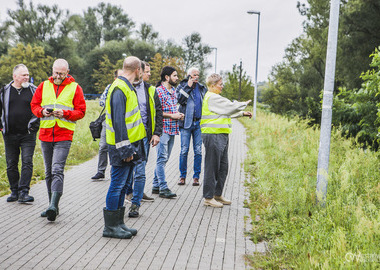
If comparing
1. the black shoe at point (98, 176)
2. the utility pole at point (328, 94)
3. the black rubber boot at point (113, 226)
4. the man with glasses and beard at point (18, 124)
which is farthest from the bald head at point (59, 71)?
the utility pole at point (328, 94)

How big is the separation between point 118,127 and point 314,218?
2.70m

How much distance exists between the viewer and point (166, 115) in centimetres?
671

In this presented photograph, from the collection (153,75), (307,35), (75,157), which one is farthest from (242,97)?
(75,157)

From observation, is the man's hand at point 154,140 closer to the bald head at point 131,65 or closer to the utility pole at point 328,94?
the bald head at point 131,65

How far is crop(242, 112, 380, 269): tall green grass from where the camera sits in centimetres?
393

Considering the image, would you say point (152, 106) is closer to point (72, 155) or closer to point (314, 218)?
point (314, 218)

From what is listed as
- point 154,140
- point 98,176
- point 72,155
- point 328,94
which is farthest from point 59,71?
point 72,155

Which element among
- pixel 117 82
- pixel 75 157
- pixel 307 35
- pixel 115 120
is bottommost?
pixel 75 157

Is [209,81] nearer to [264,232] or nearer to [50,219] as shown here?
[264,232]

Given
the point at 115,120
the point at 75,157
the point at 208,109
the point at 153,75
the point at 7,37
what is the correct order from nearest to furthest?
the point at 115,120 → the point at 208,109 → the point at 75,157 → the point at 153,75 → the point at 7,37

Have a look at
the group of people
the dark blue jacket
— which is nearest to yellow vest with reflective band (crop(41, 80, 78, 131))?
the group of people

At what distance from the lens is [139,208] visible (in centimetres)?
610

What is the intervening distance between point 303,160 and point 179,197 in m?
3.84

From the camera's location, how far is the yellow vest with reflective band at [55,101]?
5.38 m
